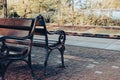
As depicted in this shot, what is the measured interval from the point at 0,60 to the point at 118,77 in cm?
207

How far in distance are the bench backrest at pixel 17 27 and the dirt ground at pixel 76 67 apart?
737mm

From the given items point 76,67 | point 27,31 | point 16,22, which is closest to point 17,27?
point 16,22

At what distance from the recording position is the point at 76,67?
478cm

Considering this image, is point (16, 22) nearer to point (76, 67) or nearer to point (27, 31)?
point (27, 31)

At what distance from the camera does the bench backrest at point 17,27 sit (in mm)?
3808

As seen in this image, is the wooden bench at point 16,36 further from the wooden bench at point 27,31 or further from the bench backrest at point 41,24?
the bench backrest at point 41,24

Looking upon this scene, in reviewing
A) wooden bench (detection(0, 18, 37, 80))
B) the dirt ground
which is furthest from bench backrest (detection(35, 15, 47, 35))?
the dirt ground

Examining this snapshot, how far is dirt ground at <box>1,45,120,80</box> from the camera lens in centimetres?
418

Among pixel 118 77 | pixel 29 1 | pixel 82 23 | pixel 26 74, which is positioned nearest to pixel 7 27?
pixel 26 74

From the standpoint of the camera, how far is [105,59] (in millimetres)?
5449

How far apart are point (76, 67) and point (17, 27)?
1488mm

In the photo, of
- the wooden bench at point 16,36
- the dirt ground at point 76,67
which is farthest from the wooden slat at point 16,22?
the dirt ground at point 76,67

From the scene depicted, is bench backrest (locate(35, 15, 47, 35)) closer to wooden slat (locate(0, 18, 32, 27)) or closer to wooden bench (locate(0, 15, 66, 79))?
wooden bench (locate(0, 15, 66, 79))

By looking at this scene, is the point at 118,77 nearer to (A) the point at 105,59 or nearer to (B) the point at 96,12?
(A) the point at 105,59
